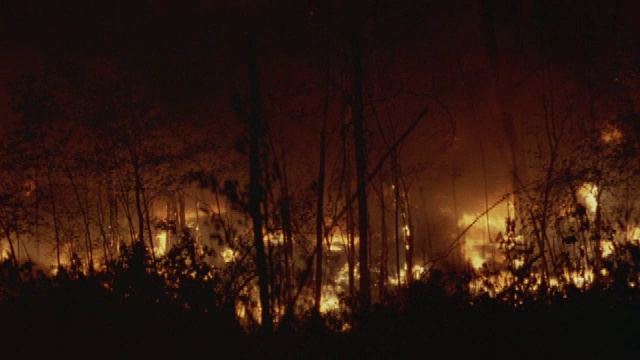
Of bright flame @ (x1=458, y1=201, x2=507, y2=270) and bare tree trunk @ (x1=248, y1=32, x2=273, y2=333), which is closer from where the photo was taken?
bare tree trunk @ (x1=248, y1=32, x2=273, y2=333)

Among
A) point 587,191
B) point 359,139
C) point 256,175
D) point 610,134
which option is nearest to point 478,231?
point 587,191

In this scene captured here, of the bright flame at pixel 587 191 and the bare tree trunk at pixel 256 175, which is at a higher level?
the bright flame at pixel 587 191

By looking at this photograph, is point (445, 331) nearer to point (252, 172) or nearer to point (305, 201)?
point (252, 172)

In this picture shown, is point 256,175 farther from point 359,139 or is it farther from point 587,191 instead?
point 587,191

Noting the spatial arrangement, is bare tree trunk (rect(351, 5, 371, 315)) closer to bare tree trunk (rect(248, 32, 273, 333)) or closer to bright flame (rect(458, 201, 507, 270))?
bare tree trunk (rect(248, 32, 273, 333))

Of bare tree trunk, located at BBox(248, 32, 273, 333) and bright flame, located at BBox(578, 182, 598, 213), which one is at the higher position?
bright flame, located at BBox(578, 182, 598, 213)

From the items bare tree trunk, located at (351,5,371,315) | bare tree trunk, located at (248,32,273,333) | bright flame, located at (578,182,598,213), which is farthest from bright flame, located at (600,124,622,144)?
bare tree trunk, located at (248,32,273,333)

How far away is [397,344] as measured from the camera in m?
4.51

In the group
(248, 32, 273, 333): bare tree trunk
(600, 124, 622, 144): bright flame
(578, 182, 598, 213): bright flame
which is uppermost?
(600, 124, 622, 144): bright flame

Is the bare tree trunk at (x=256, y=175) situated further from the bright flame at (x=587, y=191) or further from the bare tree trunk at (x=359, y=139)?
the bright flame at (x=587, y=191)

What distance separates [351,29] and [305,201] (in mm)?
5174

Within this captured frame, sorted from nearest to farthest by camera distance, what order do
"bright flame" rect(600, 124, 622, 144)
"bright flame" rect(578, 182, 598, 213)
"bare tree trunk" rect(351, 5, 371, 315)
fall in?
"bare tree trunk" rect(351, 5, 371, 315) < "bright flame" rect(600, 124, 622, 144) < "bright flame" rect(578, 182, 598, 213)

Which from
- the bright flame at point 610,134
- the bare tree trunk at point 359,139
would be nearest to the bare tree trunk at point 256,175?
the bare tree trunk at point 359,139

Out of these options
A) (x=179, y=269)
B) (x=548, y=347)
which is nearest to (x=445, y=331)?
(x=548, y=347)
